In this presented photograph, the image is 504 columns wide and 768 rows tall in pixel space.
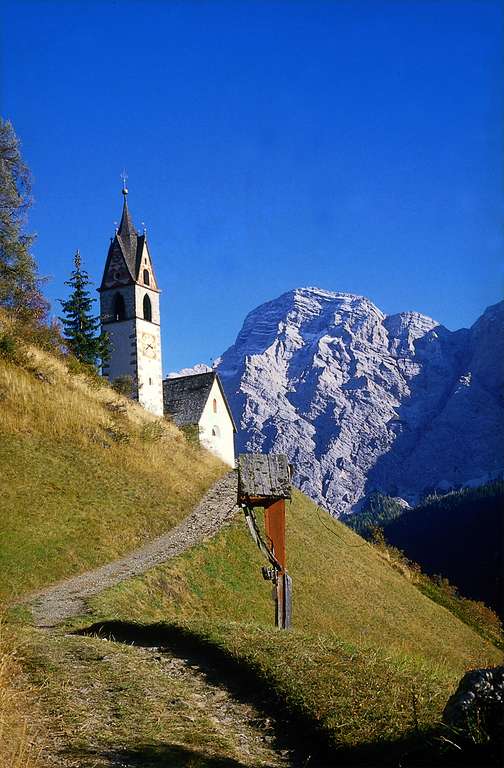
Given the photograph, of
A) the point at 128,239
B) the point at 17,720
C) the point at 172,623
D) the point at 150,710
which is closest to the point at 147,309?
the point at 128,239

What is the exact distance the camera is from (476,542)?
17775 centimetres

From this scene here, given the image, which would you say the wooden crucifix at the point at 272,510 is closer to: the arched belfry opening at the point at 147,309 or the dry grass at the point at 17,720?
the dry grass at the point at 17,720

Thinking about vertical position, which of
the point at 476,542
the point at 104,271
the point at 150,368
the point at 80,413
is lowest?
the point at 476,542

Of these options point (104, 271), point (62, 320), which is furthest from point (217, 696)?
point (104, 271)

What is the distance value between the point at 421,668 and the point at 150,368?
45.2 meters

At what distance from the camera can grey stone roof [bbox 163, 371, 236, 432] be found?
51.8m

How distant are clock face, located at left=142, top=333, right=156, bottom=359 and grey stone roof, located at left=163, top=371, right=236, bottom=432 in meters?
3.73

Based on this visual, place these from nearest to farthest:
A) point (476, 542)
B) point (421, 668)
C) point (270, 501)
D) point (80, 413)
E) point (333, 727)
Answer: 1. point (333, 727)
2. point (421, 668)
3. point (270, 501)
4. point (80, 413)
5. point (476, 542)

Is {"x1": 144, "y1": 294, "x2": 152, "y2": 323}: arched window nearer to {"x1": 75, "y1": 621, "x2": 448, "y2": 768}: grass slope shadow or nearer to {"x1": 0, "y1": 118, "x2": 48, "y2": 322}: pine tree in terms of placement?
{"x1": 0, "y1": 118, "x2": 48, "y2": 322}: pine tree

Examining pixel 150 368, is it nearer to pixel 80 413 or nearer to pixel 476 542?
pixel 80 413

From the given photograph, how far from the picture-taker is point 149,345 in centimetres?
5388

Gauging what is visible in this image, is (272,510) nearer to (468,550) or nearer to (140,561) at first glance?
(140,561)

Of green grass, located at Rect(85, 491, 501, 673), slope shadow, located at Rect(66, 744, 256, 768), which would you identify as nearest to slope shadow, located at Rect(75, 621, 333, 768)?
slope shadow, located at Rect(66, 744, 256, 768)

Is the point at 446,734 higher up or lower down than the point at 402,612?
higher up
